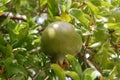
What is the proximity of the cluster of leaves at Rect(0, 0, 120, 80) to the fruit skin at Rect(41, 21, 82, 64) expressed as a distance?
0.08 meters

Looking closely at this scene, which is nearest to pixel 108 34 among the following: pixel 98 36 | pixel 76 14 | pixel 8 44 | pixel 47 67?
pixel 98 36

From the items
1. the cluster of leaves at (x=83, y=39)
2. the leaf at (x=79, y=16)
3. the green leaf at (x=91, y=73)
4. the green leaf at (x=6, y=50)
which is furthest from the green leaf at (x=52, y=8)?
the green leaf at (x=91, y=73)

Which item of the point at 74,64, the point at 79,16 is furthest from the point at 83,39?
the point at 74,64

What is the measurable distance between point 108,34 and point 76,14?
0.62ft

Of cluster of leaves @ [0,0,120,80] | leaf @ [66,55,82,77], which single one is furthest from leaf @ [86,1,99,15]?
leaf @ [66,55,82,77]

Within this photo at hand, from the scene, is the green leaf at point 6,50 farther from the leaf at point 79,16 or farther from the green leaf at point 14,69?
the leaf at point 79,16

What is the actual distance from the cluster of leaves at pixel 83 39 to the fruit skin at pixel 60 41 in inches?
3.1

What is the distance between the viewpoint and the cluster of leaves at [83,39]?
1.82m

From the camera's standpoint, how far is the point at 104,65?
1949 mm

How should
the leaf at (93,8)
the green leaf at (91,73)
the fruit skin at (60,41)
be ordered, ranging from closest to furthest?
the green leaf at (91,73) < the fruit skin at (60,41) < the leaf at (93,8)

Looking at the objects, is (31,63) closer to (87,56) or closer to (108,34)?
(87,56)

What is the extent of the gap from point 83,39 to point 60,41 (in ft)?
0.95

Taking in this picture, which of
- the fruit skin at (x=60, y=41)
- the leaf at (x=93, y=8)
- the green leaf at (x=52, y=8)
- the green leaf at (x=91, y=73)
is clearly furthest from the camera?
the green leaf at (x=52, y=8)

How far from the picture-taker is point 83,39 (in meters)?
2.00
